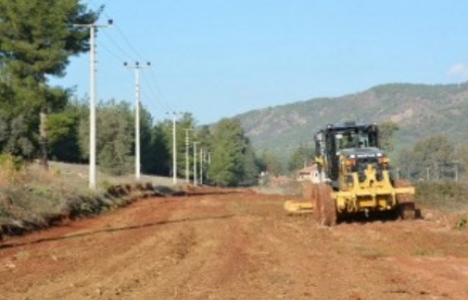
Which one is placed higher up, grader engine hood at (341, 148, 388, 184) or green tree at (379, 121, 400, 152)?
green tree at (379, 121, 400, 152)

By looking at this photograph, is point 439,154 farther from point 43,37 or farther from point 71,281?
point 71,281

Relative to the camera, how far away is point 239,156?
16788 centimetres

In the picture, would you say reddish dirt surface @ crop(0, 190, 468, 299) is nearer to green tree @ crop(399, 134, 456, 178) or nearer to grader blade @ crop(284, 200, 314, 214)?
grader blade @ crop(284, 200, 314, 214)

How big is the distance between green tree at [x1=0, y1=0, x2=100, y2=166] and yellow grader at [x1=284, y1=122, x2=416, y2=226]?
115 ft

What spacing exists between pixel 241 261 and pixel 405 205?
10814 millimetres

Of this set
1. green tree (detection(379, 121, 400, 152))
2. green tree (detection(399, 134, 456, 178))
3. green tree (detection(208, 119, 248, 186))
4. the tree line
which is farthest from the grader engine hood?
green tree (detection(208, 119, 248, 186))

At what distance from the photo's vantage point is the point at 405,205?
2609 cm

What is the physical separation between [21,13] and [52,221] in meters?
34.2

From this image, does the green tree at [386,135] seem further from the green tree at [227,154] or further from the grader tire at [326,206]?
the green tree at [227,154]

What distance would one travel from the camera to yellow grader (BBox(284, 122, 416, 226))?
25391 mm

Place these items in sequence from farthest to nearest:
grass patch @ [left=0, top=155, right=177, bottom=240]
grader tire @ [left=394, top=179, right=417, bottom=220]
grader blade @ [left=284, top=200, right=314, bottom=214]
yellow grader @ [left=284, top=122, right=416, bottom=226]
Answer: grader blade @ [left=284, top=200, right=314, bottom=214], grader tire @ [left=394, top=179, right=417, bottom=220], grass patch @ [left=0, top=155, right=177, bottom=240], yellow grader @ [left=284, top=122, right=416, bottom=226]

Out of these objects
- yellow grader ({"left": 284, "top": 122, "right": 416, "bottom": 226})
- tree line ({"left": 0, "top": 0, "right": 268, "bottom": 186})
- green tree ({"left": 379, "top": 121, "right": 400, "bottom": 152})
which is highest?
tree line ({"left": 0, "top": 0, "right": 268, "bottom": 186})

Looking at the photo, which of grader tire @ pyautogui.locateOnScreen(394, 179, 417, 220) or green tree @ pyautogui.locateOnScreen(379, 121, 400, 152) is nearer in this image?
grader tire @ pyautogui.locateOnScreen(394, 179, 417, 220)

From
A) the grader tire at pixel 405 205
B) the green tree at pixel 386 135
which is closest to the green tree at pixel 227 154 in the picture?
the green tree at pixel 386 135
